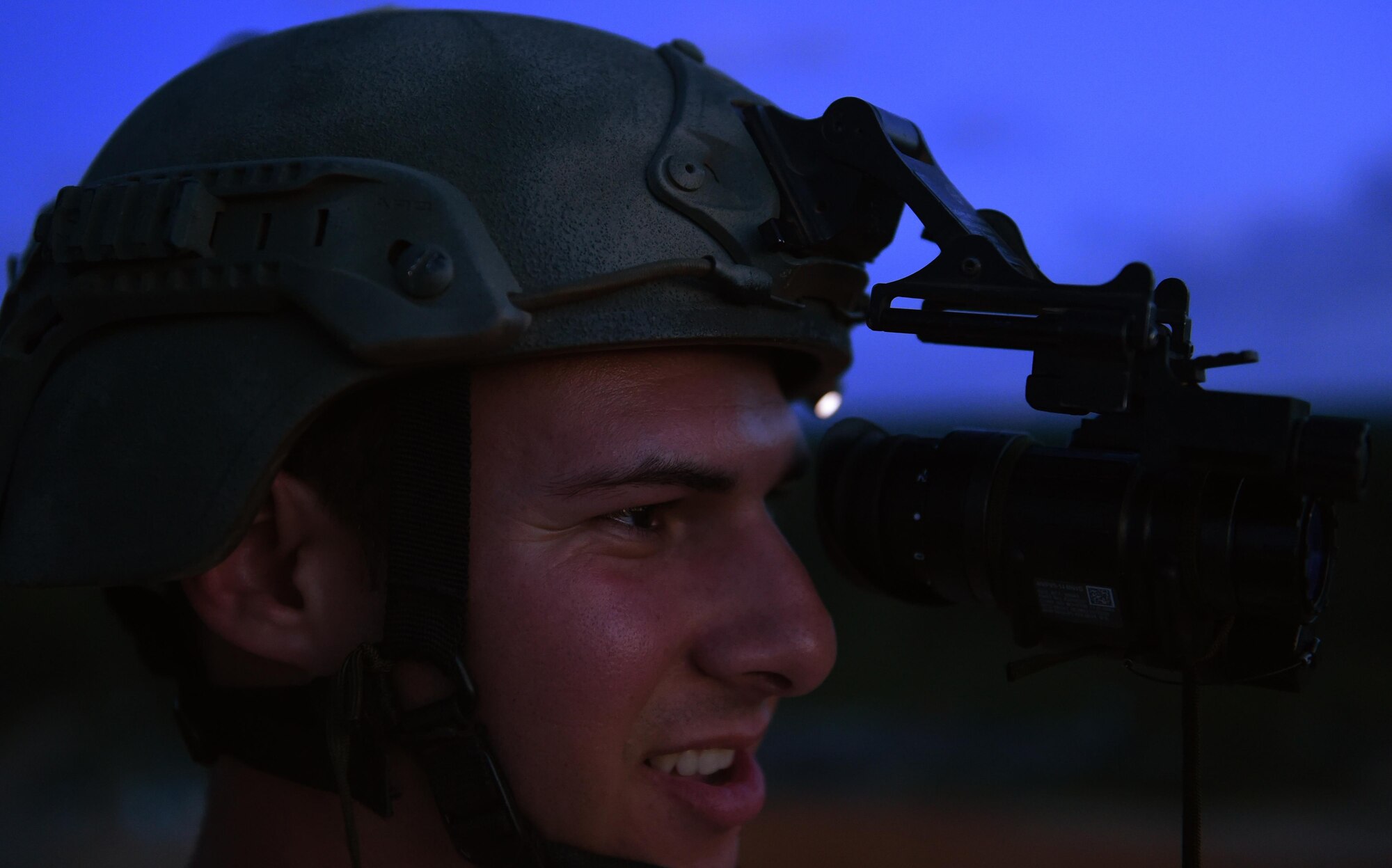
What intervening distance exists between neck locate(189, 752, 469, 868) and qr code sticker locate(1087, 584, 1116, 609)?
1006 millimetres

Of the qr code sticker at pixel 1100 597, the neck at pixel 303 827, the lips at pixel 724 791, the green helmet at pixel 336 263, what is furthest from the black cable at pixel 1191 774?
the neck at pixel 303 827

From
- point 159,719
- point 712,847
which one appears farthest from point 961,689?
point 712,847

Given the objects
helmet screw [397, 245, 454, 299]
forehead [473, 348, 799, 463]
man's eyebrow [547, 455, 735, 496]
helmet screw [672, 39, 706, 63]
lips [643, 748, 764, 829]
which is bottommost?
lips [643, 748, 764, 829]

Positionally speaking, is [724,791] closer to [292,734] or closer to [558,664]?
[558,664]

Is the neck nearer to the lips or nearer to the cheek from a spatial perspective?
the cheek

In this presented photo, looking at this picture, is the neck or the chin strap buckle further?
the neck

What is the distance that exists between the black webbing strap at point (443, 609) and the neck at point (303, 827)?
0.37 feet

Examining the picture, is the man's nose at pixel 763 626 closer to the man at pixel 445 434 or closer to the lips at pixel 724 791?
the man at pixel 445 434

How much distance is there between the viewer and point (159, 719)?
697cm

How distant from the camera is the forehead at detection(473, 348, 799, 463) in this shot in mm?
1746

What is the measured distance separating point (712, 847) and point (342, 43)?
4.69 feet

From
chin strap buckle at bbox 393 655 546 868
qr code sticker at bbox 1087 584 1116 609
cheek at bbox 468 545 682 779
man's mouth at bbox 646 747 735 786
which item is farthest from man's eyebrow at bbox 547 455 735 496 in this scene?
qr code sticker at bbox 1087 584 1116 609

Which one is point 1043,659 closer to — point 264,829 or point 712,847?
point 712,847

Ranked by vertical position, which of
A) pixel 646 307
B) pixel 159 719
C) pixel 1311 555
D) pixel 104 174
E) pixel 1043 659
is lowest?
pixel 159 719
